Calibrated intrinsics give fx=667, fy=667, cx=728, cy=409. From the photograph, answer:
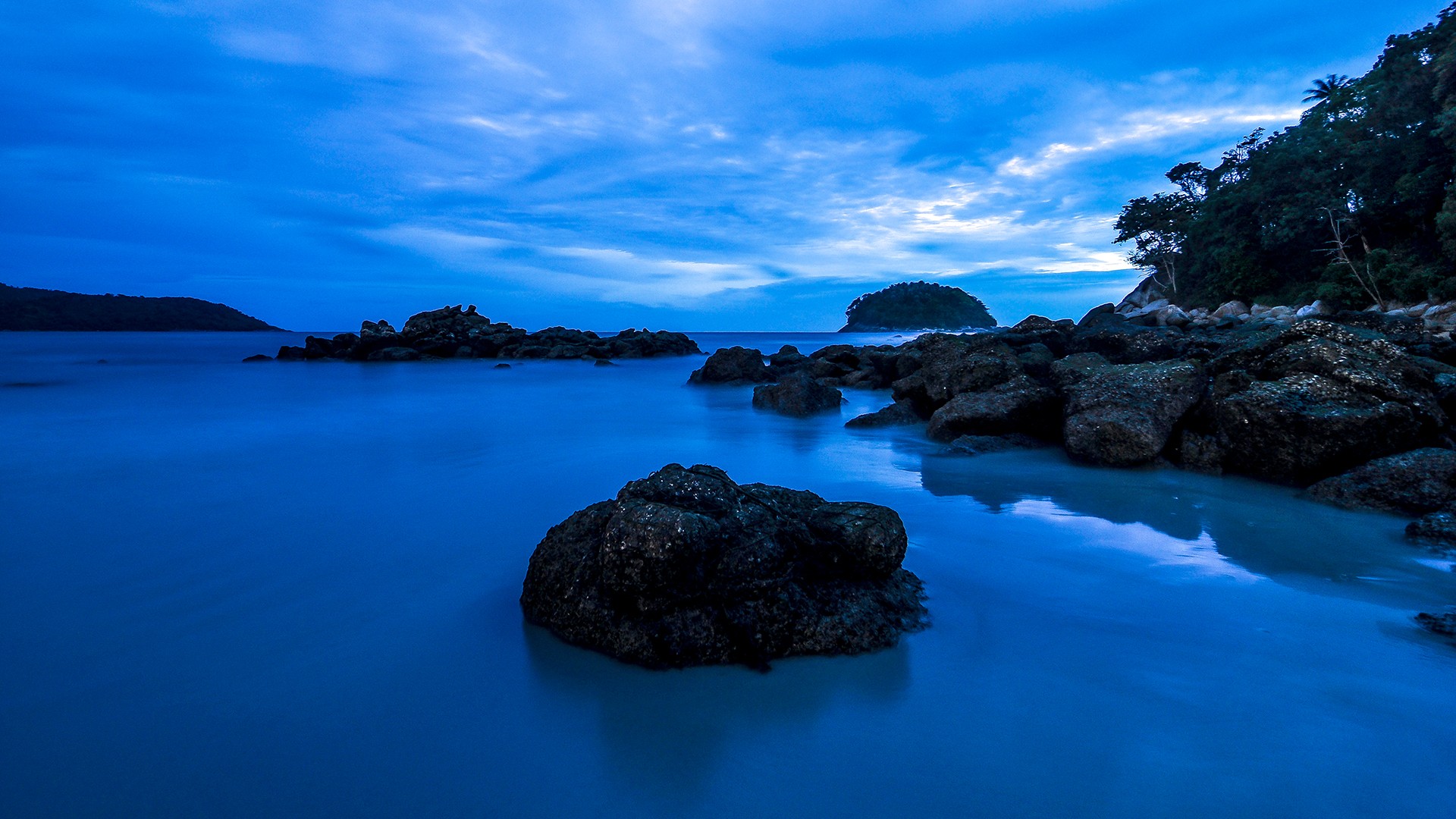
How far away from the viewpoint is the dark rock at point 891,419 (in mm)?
10031

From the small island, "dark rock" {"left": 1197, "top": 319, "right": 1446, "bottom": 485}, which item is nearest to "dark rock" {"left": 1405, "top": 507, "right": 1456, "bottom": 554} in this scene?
"dark rock" {"left": 1197, "top": 319, "right": 1446, "bottom": 485}

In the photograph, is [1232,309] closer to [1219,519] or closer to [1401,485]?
[1401,485]

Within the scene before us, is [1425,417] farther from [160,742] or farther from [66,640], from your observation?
[66,640]

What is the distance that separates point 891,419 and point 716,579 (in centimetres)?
764

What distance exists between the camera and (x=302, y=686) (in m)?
2.69

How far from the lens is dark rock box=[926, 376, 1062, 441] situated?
25.4 ft

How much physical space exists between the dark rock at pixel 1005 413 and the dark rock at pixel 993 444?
0.48 feet

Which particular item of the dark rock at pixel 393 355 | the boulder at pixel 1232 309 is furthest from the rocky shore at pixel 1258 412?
the boulder at pixel 1232 309

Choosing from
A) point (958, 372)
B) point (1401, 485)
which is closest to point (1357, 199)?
point (958, 372)

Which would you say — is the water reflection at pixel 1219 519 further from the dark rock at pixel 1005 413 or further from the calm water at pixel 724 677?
the dark rock at pixel 1005 413

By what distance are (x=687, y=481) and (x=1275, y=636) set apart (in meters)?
2.83

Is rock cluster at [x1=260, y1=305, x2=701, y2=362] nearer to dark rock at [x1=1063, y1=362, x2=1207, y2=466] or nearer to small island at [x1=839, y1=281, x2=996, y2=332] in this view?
dark rock at [x1=1063, y1=362, x2=1207, y2=466]

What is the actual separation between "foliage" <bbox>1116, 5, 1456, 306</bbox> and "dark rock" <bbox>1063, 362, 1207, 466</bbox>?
25.3m

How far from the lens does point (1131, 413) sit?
21.6 feet
